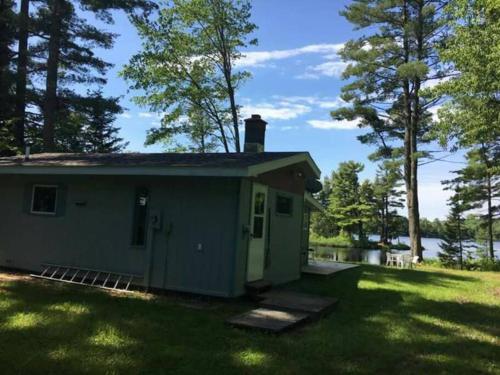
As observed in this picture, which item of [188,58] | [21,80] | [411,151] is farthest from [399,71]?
[21,80]

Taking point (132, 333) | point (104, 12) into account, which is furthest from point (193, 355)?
point (104, 12)

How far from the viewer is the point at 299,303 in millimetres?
6727

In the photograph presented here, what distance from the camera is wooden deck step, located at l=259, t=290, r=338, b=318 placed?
6359mm

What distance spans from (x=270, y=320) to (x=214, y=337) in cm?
100

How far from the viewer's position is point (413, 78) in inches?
742

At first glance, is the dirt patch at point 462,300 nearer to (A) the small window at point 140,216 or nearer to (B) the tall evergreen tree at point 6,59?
(A) the small window at point 140,216

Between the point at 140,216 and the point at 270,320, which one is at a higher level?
the point at 140,216

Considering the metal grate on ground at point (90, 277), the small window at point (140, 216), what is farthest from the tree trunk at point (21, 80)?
the small window at point (140, 216)

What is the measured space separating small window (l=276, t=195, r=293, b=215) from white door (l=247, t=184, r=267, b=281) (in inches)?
31.4

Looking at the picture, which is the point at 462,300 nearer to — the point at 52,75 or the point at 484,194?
the point at 52,75

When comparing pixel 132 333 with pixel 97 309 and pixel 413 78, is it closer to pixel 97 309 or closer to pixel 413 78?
pixel 97 309

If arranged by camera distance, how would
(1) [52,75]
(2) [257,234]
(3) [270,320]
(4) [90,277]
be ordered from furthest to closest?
(1) [52,75], (4) [90,277], (2) [257,234], (3) [270,320]

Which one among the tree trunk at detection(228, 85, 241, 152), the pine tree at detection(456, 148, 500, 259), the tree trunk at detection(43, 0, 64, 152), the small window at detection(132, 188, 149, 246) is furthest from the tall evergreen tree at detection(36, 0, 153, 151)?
the pine tree at detection(456, 148, 500, 259)

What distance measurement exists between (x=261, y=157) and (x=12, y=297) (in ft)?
15.4
